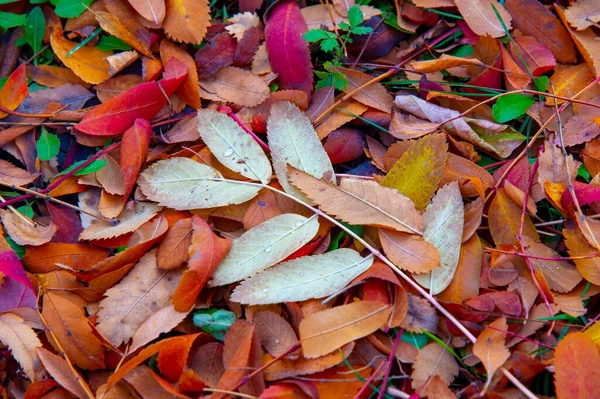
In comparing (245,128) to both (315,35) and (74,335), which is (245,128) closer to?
(315,35)

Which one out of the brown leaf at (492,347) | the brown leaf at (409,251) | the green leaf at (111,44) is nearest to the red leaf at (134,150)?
the green leaf at (111,44)

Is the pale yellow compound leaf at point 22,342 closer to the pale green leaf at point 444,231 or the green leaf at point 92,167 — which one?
the green leaf at point 92,167

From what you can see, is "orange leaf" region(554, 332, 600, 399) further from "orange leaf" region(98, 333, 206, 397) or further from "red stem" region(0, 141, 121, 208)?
"red stem" region(0, 141, 121, 208)

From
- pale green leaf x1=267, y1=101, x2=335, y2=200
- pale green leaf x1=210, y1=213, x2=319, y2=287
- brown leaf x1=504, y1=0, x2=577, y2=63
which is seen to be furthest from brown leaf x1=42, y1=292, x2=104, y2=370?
brown leaf x1=504, y1=0, x2=577, y2=63

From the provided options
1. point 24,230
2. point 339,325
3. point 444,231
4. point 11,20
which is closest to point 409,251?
point 444,231

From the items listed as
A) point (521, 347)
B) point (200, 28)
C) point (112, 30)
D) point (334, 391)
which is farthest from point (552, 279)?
point (112, 30)

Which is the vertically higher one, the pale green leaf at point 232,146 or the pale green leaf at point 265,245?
the pale green leaf at point 232,146
